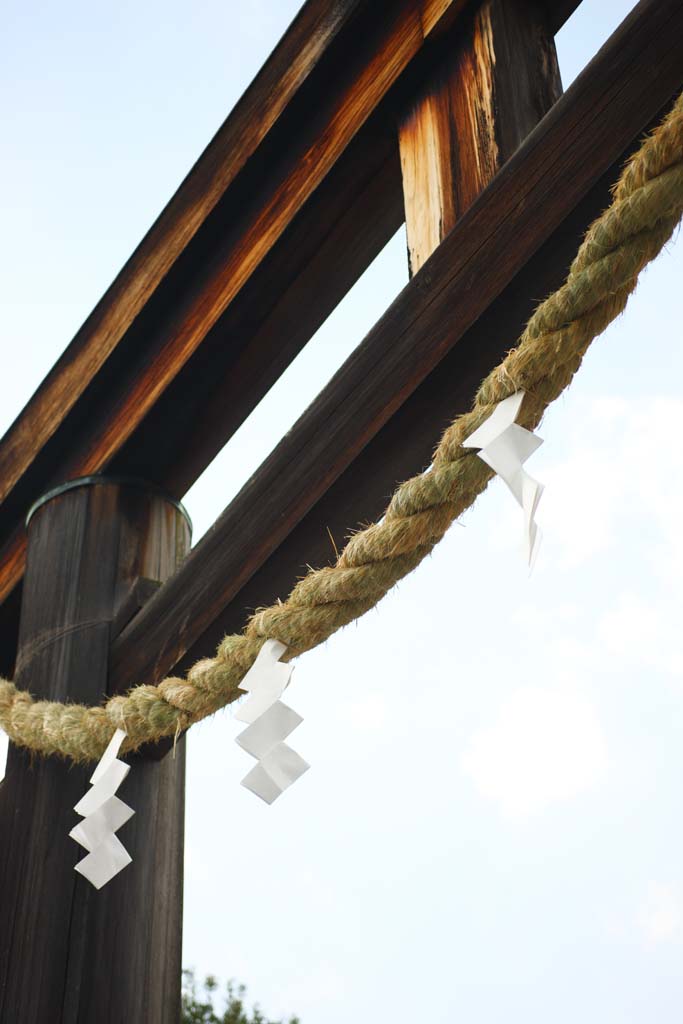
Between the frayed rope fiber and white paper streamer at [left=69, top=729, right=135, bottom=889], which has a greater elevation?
the frayed rope fiber

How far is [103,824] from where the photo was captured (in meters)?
1.20

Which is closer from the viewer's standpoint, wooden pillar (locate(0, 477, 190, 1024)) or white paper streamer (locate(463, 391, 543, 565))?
white paper streamer (locate(463, 391, 543, 565))

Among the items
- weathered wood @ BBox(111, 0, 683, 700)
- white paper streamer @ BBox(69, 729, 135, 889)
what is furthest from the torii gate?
white paper streamer @ BBox(69, 729, 135, 889)

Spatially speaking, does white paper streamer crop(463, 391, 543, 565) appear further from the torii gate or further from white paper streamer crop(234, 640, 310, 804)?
white paper streamer crop(234, 640, 310, 804)

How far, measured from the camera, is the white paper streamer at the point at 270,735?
970 millimetres

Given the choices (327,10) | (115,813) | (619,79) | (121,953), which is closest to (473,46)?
(327,10)

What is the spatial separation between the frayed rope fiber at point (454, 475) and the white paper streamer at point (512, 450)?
18 millimetres

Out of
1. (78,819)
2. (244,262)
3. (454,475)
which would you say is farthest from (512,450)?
(78,819)

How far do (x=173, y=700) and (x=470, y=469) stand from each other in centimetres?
48

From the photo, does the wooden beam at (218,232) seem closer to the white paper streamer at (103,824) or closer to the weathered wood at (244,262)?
the weathered wood at (244,262)

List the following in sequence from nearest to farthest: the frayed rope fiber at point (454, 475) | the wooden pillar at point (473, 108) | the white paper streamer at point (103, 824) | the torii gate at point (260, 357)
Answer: the frayed rope fiber at point (454, 475) < the torii gate at point (260, 357) < the wooden pillar at point (473, 108) < the white paper streamer at point (103, 824)

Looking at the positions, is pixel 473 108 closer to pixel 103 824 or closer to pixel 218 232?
pixel 218 232

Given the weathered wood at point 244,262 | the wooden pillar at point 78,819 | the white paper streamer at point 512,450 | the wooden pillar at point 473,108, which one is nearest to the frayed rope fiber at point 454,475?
the white paper streamer at point 512,450

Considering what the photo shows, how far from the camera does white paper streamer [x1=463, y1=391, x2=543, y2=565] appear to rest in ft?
2.52
